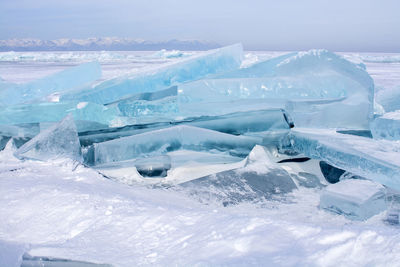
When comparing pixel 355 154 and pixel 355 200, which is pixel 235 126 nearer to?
pixel 355 154

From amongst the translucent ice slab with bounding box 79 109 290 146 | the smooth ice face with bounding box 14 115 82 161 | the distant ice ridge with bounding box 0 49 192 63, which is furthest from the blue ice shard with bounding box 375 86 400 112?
the distant ice ridge with bounding box 0 49 192 63

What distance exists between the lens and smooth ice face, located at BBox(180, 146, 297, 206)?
1.24 meters

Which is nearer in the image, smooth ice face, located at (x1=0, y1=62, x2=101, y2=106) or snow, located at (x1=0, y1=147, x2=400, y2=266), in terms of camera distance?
snow, located at (x1=0, y1=147, x2=400, y2=266)

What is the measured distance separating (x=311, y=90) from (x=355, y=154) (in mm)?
890

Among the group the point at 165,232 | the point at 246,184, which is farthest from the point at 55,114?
the point at 165,232

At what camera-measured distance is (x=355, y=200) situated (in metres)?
1.05

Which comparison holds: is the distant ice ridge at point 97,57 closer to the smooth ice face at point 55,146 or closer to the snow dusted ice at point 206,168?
the snow dusted ice at point 206,168

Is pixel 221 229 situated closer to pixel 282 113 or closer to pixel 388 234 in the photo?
pixel 388 234

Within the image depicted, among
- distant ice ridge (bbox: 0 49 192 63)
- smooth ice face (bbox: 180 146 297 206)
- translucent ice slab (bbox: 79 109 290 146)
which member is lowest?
smooth ice face (bbox: 180 146 297 206)

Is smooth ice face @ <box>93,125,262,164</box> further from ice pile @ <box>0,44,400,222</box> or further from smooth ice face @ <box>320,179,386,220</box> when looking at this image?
smooth ice face @ <box>320,179,386,220</box>

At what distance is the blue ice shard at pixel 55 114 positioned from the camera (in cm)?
191

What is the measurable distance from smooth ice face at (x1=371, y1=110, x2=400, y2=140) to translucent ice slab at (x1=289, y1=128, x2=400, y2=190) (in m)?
0.17

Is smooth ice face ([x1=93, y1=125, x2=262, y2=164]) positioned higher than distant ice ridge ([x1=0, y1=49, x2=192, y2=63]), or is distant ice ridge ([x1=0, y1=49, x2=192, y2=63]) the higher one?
distant ice ridge ([x1=0, y1=49, x2=192, y2=63])

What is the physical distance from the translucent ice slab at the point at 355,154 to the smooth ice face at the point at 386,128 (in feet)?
0.56
